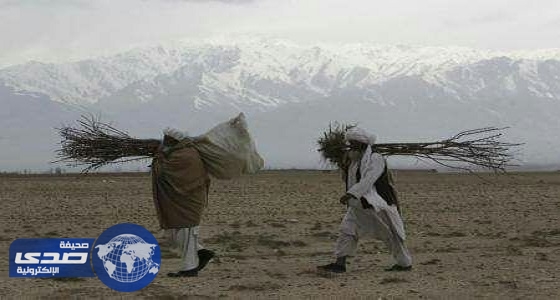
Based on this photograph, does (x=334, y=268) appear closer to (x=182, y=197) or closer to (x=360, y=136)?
(x=360, y=136)

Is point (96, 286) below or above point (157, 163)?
below

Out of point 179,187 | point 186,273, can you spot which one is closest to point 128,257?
point 186,273

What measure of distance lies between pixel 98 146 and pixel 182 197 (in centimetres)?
161

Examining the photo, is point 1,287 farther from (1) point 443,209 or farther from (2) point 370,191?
(1) point 443,209

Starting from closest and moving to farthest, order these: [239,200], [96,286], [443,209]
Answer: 1. [96,286]
2. [443,209]
3. [239,200]

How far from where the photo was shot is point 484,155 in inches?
440

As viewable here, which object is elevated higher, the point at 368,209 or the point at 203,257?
the point at 368,209

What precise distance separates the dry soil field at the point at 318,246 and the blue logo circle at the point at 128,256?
0.14m

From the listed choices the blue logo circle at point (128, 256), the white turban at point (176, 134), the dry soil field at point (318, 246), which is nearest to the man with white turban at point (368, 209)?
the dry soil field at point (318, 246)

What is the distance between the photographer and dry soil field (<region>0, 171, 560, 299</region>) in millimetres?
9125

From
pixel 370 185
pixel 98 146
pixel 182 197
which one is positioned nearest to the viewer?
pixel 182 197

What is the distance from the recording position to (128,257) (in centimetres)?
893

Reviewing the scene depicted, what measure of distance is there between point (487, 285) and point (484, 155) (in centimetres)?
234

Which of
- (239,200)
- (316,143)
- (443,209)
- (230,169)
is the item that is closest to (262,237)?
(316,143)
